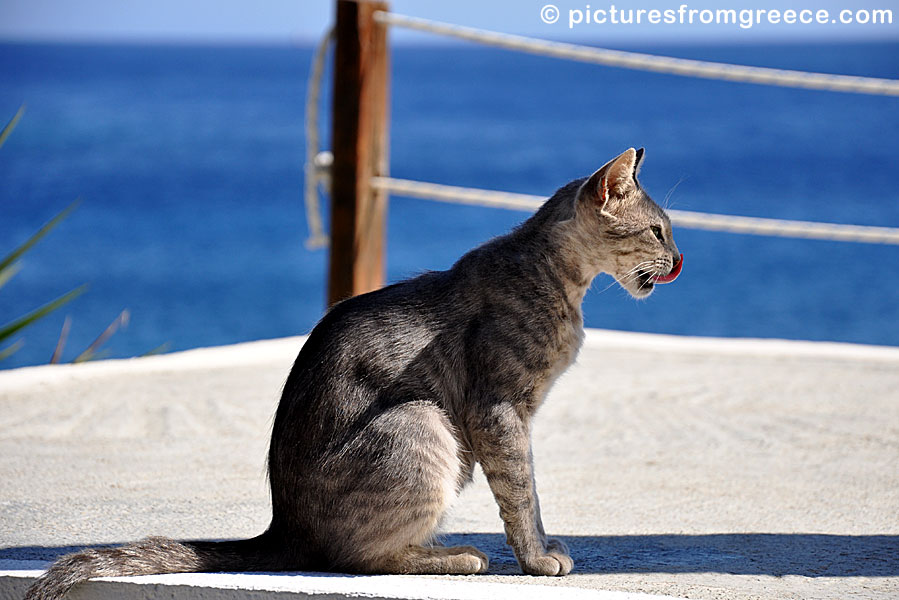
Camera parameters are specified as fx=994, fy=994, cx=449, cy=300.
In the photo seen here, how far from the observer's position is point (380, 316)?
2.40 meters

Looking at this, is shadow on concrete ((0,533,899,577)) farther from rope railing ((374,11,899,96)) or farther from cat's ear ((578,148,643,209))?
rope railing ((374,11,899,96))

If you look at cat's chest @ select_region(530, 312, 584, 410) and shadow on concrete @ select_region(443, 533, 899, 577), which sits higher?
cat's chest @ select_region(530, 312, 584, 410)

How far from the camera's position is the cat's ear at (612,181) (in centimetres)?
237

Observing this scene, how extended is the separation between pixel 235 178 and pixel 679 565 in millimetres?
30451

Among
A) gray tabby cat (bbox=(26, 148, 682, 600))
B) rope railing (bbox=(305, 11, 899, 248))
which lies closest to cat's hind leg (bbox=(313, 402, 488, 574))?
gray tabby cat (bbox=(26, 148, 682, 600))

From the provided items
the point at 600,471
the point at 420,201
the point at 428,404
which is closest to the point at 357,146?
the point at 600,471

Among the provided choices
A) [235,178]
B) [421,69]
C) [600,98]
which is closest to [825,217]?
[235,178]

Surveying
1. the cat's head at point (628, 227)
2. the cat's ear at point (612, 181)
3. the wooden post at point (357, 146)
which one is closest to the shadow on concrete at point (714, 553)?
the cat's head at point (628, 227)

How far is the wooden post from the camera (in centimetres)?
452

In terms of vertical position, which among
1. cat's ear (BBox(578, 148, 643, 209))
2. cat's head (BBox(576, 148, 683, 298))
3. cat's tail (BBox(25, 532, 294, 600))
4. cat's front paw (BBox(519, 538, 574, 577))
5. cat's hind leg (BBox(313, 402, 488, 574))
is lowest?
cat's front paw (BBox(519, 538, 574, 577))

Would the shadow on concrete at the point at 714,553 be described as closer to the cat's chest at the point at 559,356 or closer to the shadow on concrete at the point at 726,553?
the shadow on concrete at the point at 726,553

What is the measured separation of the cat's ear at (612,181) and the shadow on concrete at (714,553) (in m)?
0.89

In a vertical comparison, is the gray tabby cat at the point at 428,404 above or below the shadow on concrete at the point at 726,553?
above

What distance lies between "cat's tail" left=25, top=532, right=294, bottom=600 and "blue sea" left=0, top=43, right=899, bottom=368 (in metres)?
0.82
